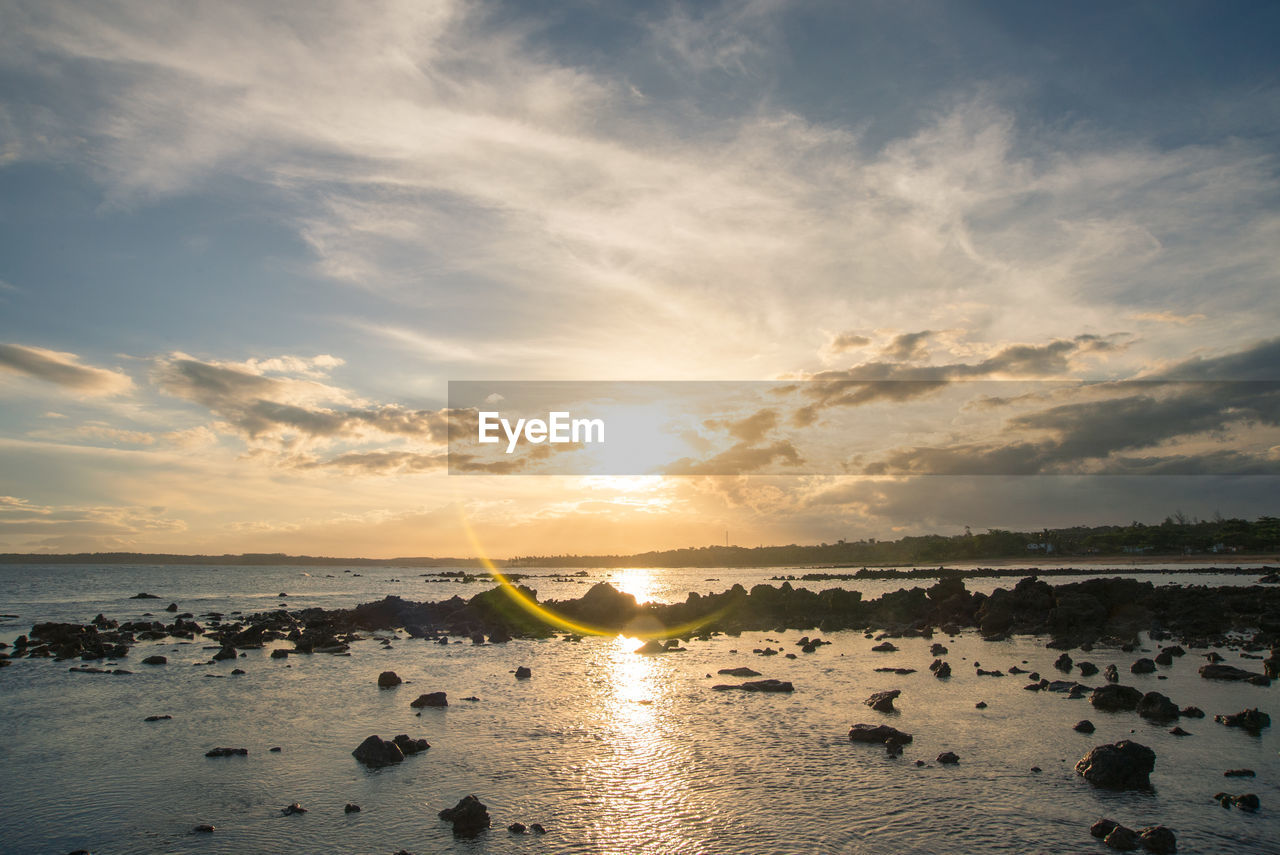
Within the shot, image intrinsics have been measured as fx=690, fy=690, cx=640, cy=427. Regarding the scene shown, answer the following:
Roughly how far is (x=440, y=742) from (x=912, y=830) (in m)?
14.8

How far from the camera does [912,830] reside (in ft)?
49.2

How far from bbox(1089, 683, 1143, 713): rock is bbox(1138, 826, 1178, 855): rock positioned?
43.1 feet

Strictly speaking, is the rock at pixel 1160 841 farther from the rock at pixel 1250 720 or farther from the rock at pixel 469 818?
the rock at pixel 469 818

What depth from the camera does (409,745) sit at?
21469 millimetres

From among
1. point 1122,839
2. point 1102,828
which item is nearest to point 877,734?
point 1102,828

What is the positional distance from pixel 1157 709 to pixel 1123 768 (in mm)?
8729

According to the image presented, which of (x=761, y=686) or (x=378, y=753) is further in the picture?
(x=761, y=686)

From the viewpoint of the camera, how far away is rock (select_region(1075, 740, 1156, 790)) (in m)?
17.4

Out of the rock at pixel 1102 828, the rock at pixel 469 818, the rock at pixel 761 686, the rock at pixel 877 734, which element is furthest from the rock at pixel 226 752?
the rock at pixel 1102 828

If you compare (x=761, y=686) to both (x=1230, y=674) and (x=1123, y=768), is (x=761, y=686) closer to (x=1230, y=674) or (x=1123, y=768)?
(x=1123, y=768)

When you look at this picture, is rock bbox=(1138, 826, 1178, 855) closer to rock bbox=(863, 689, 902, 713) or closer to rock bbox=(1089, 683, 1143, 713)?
rock bbox=(863, 689, 902, 713)

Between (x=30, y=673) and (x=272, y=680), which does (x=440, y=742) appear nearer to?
(x=272, y=680)

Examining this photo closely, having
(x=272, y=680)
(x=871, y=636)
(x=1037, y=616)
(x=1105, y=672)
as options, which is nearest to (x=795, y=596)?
(x=871, y=636)

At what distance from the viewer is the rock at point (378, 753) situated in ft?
66.4
